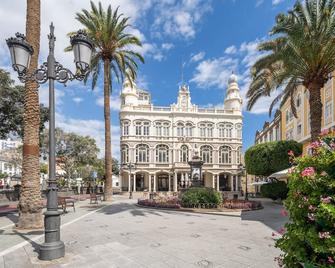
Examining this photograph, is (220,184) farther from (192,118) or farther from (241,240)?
(241,240)

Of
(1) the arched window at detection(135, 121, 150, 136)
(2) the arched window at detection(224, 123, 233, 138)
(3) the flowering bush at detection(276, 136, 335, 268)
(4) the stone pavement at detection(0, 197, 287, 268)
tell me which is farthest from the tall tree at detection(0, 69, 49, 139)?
(2) the arched window at detection(224, 123, 233, 138)

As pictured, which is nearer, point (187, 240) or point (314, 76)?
point (187, 240)

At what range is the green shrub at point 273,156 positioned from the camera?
2502 centimetres

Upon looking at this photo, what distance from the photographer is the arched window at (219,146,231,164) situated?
54.3 m

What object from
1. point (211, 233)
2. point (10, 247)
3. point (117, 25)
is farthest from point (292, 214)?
point (117, 25)

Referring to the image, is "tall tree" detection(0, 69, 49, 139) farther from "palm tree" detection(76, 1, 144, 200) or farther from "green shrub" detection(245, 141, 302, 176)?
"green shrub" detection(245, 141, 302, 176)

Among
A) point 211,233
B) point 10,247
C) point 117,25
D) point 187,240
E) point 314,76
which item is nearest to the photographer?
point 10,247

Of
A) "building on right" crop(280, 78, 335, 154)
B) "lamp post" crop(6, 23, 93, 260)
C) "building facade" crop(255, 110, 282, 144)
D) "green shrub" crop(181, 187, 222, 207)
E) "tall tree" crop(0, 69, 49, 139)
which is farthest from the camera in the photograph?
"building facade" crop(255, 110, 282, 144)

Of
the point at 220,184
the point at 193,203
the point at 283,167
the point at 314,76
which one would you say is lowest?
the point at 220,184

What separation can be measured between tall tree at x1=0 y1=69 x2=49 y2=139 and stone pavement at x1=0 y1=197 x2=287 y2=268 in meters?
14.3

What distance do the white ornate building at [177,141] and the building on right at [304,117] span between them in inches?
586

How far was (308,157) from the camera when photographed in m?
3.68

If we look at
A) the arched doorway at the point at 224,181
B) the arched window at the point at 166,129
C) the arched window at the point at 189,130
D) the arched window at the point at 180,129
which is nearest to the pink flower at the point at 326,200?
the arched window at the point at 166,129

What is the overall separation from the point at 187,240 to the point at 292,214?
17.4 ft
